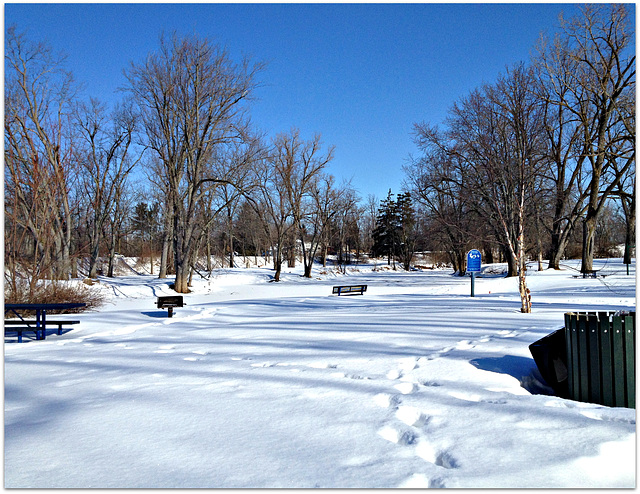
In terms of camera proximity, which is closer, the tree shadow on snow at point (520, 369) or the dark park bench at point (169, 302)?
the tree shadow on snow at point (520, 369)

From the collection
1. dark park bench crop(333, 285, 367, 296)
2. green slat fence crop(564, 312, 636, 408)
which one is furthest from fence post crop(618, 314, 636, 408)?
dark park bench crop(333, 285, 367, 296)

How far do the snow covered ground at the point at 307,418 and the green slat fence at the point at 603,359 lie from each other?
477mm

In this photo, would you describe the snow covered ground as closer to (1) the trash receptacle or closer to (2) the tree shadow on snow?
(2) the tree shadow on snow

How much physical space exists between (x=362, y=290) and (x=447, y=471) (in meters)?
20.0

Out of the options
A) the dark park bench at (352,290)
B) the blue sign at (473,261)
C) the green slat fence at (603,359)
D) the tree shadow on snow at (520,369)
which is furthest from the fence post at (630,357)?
the dark park bench at (352,290)

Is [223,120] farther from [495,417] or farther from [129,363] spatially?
[495,417]

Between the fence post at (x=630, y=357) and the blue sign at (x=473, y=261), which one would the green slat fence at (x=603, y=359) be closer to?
the fence post at (x=630, y=357)

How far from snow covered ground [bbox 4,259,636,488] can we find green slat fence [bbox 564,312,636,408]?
0.48 m

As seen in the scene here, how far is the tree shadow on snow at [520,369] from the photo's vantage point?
219 inches

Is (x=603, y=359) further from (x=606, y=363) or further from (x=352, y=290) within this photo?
(x=352, y=290)

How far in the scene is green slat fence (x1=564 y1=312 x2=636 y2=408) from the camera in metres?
4.61

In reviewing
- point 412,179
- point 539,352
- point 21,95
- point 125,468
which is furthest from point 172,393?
point 412,179

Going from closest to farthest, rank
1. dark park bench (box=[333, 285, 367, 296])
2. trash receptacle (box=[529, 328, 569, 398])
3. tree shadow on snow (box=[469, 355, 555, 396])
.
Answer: trash receptacle (box=[529, 328, 569, 398]) → tree shadow on snow (box=[469, 355, 555, 396]) → dark park bench (box=[333, 285, 367, 296])

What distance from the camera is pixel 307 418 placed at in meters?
4.10
